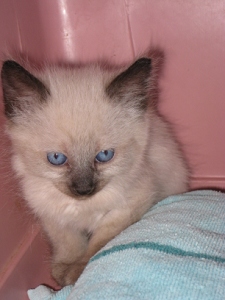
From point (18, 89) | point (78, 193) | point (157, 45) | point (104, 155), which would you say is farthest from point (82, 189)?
point (157, 45)

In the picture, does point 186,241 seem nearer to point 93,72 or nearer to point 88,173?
point 88,173

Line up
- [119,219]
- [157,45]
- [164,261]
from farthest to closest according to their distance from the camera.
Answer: [157,45] < [119,219] < [164,261]

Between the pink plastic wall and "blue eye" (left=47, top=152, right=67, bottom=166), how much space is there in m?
0.45

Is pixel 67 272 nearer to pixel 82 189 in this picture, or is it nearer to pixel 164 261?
pixel 82 189

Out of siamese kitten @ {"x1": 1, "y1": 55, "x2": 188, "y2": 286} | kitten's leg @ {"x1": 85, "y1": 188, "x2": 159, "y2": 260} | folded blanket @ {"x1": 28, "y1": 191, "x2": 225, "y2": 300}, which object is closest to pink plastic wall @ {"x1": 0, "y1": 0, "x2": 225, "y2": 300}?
siamese kitten @ {"x1": 1, "y1": 55, "x2": 188, "y2": 286}

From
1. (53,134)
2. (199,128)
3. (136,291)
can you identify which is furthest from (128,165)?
(199,128)

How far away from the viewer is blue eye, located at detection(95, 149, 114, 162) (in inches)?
49.6

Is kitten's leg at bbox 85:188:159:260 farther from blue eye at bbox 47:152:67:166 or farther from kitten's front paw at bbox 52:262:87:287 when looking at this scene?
blue eye at bbox 47:152:67:166

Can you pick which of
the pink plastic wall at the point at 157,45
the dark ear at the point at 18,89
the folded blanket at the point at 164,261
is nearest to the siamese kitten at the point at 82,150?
the dark ear at the point at 18,89

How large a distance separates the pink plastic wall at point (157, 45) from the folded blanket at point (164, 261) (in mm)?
627

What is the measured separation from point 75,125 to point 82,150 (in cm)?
8

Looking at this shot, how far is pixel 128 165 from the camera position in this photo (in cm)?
133

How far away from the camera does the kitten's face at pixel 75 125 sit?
3.95 feet

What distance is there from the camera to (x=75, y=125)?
47.0 inches
